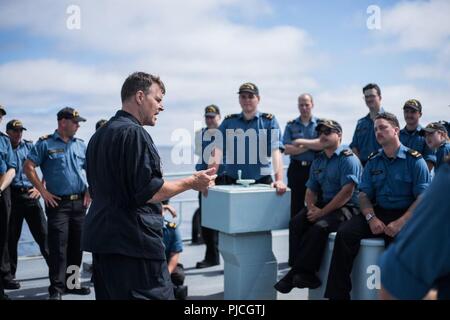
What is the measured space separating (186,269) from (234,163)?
1.57m

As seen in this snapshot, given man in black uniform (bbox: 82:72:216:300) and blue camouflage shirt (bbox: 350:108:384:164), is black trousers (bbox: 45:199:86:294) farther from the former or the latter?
blue camouflage shirt (bbox: 350:108:384:164)

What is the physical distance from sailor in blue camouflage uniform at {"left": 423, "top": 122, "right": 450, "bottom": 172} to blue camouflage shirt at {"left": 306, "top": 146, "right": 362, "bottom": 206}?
91 cm

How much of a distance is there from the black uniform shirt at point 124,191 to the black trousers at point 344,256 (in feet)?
5.05

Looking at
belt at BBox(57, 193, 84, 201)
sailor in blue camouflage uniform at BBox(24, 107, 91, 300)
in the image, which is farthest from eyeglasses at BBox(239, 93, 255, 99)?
belt at BBox(57, 193, 84, 201)

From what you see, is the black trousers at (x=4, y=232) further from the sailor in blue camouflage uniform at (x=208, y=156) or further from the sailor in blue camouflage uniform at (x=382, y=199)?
the sailor in blue camouflage uniform at (x=382, y=199)

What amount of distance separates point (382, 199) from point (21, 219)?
345cm

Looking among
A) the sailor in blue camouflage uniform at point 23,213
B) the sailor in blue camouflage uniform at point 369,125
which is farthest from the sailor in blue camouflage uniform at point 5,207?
the sailor in blue camouflage uniform at point 369,125

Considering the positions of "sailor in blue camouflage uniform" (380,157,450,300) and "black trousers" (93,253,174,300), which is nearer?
"sailor in blue camouflage uniform" (380,157,450,300)

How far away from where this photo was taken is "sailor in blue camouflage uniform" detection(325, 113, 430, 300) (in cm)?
339

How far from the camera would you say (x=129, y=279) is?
2205mm

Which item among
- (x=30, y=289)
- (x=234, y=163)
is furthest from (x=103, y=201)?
(x=30, y=289)

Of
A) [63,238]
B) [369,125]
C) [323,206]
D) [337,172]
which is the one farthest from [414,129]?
[63,238]
